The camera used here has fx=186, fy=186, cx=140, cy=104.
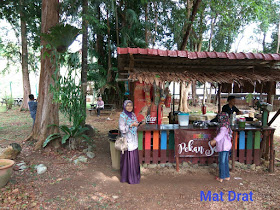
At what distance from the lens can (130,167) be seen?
3.79m

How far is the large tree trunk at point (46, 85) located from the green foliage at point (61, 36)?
1.73 feet

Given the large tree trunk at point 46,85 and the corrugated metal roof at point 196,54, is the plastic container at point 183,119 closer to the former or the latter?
the corrugated metal roof at point 196,54

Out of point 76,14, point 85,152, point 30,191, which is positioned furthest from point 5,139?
point 76,14

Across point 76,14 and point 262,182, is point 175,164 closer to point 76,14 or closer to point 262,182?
point 262,182

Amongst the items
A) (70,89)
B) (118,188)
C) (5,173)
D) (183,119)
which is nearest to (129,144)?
(118,188)

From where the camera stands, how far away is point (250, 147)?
4562 mm

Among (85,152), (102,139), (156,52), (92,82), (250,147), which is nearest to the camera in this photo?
(156,52)

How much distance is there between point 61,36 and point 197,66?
367 centimetres

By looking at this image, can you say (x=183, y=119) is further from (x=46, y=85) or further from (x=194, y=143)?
(x=46, y=85)

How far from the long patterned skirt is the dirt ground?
0.16 metres

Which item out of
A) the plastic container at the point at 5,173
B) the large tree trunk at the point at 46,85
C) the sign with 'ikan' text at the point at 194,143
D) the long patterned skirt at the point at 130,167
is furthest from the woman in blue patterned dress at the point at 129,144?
the large tree trunk at the point at 46,85

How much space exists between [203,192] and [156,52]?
288 centimetres

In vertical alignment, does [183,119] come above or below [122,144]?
above

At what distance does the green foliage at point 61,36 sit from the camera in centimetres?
464
